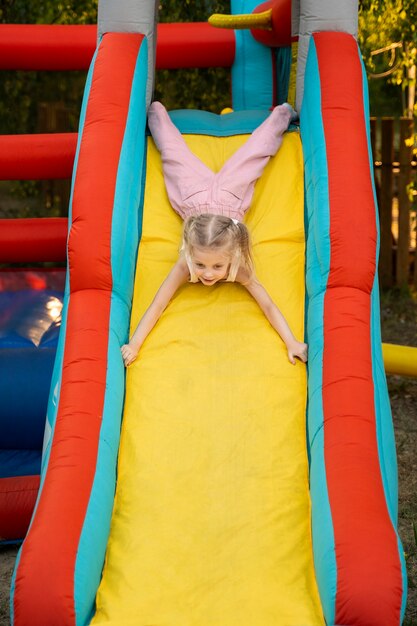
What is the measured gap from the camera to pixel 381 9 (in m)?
5.52

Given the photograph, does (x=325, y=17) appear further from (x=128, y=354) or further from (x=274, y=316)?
(x=128, y=354)

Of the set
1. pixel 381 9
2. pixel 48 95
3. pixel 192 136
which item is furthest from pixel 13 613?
pixel 48 95

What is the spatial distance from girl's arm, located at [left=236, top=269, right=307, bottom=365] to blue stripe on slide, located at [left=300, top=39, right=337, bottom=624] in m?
0.05

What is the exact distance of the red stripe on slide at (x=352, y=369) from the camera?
2.60 m

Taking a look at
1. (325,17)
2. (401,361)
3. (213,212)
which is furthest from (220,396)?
(325,17)

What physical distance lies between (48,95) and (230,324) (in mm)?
3877

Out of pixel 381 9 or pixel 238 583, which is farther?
pixel 381 9

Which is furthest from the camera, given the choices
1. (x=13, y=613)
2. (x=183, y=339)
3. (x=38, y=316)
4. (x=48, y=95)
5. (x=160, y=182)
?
(x=48, y=95)

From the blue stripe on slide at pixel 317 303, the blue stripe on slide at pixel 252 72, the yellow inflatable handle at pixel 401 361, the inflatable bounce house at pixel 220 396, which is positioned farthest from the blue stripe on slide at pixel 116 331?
the yellow inflatable handle at pixel 401 361

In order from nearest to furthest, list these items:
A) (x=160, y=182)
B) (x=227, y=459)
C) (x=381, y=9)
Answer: (x=227, y=459)
(x=160, y=182)
(x=381, y=9)

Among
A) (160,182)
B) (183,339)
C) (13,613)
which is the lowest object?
(13,613)

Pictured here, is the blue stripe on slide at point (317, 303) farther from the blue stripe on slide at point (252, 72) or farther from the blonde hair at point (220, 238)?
the blue stripe on slide at point (252, 72)

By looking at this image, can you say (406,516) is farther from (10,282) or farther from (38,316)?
(10,282)

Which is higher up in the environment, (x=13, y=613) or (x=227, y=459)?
(x=227, y=459)
